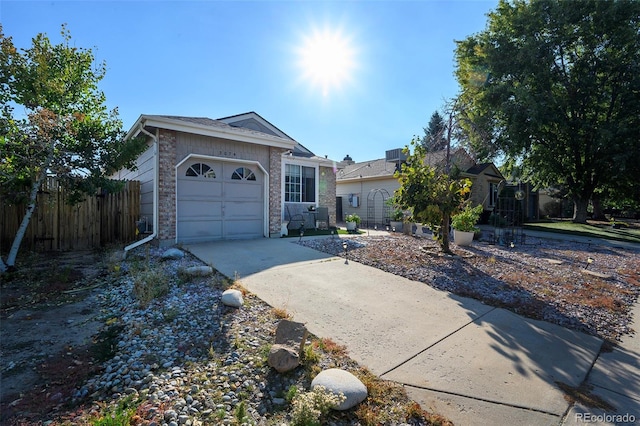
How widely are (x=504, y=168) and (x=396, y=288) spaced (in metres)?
21.1

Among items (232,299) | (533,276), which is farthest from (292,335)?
(533,276)

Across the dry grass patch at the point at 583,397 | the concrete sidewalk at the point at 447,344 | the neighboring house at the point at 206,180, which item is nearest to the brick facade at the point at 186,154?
the neighboring house at the point at 206,180

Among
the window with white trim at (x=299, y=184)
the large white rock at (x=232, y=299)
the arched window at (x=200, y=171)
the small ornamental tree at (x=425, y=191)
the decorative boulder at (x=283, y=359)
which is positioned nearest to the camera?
the decorative boulder at (x=283, y=359)

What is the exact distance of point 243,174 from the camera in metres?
9.56

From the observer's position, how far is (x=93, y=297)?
465 centimetres

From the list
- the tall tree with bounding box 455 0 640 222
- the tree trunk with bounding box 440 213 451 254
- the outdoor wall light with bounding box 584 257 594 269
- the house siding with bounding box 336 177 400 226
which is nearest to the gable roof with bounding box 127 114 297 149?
the tree trunk with bounding box 440 213 451 254

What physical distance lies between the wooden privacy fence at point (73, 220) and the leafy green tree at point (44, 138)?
952mm

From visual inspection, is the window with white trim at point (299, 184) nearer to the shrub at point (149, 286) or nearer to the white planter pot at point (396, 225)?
the white planter pot at point (396, 225)

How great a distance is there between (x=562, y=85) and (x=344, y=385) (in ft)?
Result: 74.1

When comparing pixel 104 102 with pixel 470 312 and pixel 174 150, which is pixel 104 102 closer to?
pixel 174 150

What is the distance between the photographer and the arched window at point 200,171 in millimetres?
8531

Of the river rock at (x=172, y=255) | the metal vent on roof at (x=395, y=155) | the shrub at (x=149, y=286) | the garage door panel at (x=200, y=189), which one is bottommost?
the shrub at (x=149, y=286)

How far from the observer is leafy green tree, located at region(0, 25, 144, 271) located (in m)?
5.86
